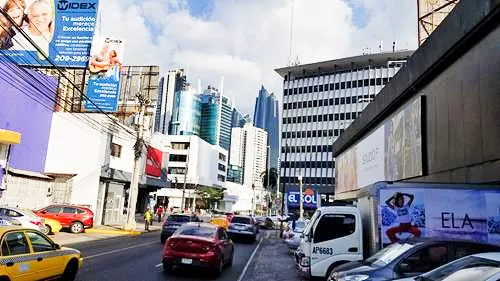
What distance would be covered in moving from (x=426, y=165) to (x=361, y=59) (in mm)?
90621

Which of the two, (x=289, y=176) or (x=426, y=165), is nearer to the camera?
(x=426, y=165)

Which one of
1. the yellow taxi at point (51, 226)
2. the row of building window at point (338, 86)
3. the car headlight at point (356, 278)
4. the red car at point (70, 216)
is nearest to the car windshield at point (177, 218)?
the red car at point (70, 216)

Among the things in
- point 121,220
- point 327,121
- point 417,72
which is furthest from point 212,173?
point 417,72

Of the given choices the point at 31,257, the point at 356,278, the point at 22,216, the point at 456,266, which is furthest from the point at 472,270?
the point at 22,216

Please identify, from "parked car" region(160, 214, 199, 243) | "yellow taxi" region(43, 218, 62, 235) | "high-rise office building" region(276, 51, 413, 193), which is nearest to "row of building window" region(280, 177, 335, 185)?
"high-rise office building" region(276, 51, 413, 193)

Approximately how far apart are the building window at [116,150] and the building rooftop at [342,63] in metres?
74.1

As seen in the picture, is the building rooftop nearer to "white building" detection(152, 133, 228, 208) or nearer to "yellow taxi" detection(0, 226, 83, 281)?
"white building" detection(152, 133, 228, 208)

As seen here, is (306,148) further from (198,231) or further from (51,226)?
(198,231)

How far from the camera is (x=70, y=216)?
88.6 ft

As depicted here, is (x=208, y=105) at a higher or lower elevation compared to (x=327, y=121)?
higher

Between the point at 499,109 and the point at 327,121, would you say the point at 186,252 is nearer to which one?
the point at 499,109

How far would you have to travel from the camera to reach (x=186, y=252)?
1286cm

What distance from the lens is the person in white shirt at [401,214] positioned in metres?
10.0

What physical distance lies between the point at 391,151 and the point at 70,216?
18558 millimetres
